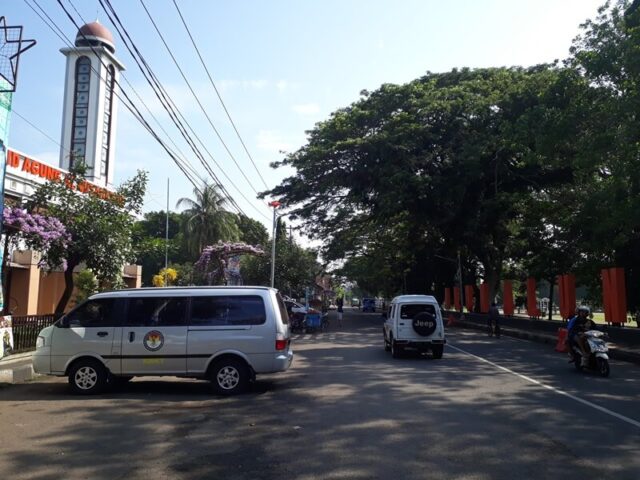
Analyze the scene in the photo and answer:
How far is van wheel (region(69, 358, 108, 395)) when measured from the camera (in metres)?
10.5

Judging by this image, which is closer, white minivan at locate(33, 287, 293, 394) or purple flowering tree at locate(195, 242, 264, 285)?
white minivan at locate(33, 287, 293, 394)

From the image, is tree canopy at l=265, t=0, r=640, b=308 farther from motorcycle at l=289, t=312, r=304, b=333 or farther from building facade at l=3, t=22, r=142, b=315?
building facade at l=3, t=22, r=142, b=315

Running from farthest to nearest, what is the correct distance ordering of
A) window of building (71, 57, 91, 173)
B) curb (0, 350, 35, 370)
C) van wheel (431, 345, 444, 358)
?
window of building (71, 57, 91, 173) < van wheel (431, 345, 444, 358) < curb (0, 350, 35, 370)

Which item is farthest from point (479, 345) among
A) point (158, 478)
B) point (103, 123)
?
point (103, 123)

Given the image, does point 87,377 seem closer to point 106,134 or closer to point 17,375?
point 17,375

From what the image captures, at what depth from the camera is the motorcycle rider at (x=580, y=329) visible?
538 inches

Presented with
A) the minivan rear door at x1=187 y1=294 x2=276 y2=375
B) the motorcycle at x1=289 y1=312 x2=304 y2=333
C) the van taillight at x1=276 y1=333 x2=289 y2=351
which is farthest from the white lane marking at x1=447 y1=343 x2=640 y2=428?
the motorcycle at x1=289 y1=312 x2=304 y2=333

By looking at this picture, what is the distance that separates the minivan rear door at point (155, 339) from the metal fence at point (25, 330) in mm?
6472

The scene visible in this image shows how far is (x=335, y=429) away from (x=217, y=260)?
2803 cm

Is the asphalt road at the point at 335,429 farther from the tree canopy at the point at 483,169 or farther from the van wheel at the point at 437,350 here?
the tree canopy at the point at 483,169

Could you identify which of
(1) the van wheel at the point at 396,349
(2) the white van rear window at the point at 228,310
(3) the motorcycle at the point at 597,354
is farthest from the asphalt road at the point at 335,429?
(1) the van wheel at the point at 396,349

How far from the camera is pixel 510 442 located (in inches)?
275

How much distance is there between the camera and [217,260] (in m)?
34.9

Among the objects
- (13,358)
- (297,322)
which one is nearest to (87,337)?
(13,358)
